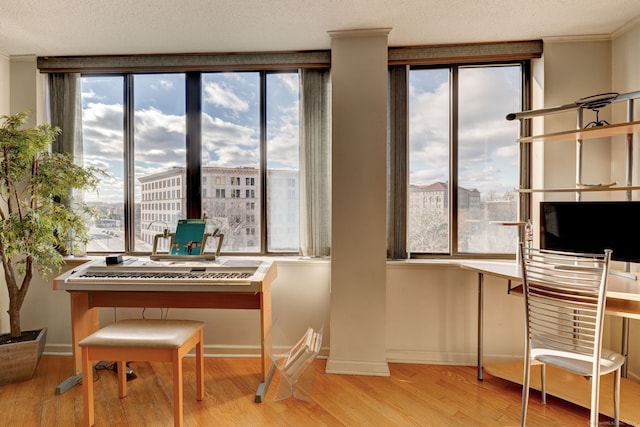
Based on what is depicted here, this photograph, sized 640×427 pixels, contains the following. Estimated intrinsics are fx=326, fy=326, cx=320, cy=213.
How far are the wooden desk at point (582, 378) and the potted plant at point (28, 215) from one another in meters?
2.93

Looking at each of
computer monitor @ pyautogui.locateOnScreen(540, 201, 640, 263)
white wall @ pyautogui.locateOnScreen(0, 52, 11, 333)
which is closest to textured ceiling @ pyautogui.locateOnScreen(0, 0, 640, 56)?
white wall @ pyautogui.locateOnScreen(0, 52, 11, 333)

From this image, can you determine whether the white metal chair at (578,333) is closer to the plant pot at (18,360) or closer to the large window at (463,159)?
the large window at (463,159)

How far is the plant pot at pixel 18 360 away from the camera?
7.46ft

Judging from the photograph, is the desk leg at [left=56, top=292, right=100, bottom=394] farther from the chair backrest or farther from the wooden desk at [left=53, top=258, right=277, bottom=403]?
the chair backrest

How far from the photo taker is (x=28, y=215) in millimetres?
2236

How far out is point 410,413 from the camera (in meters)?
1.98

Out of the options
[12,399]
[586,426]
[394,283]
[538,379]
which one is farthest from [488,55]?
[12,399]

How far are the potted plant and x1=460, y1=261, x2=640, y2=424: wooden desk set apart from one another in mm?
2927

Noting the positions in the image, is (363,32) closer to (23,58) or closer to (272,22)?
(272,22)

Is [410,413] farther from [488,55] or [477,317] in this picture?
[488,55]

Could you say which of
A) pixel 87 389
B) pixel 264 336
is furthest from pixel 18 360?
pixel 264 336

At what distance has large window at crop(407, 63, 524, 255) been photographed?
2.68 meters

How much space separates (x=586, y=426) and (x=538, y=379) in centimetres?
36

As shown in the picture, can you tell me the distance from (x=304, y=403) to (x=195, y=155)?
2122 millimetres
